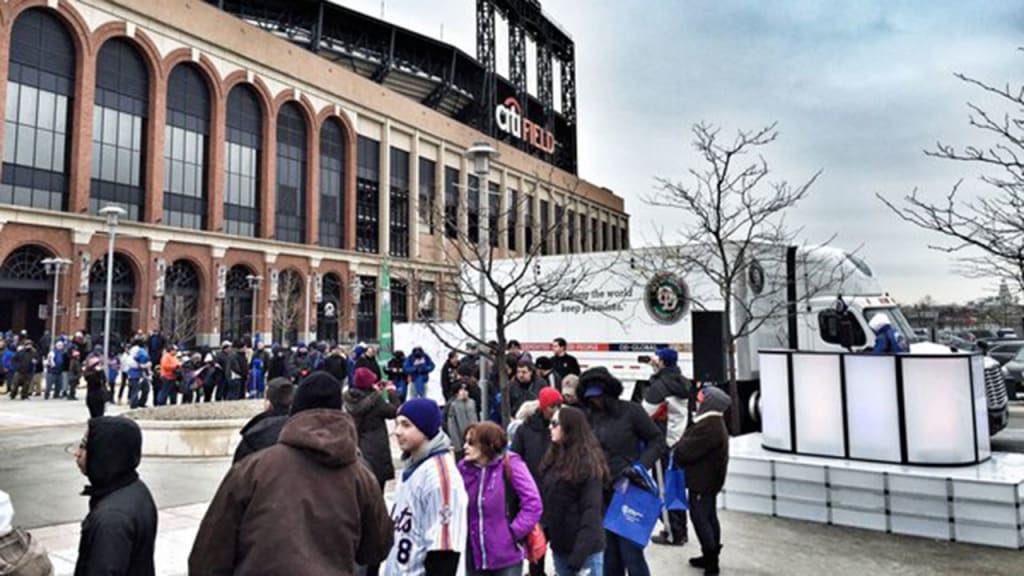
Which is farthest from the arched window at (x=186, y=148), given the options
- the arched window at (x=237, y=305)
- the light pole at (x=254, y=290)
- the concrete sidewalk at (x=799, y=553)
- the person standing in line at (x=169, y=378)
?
the concrete sidewalk at (x=799, y=553)

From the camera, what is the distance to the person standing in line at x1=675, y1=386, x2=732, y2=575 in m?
5.97

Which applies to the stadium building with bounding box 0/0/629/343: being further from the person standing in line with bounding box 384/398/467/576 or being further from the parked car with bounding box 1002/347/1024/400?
the parked car with bounding box 1002/347/1024/400

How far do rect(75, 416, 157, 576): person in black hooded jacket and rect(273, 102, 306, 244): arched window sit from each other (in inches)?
1892

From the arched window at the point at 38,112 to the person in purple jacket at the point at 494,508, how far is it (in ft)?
131

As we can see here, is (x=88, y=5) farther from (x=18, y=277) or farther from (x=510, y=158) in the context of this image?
(x=510, y=158)

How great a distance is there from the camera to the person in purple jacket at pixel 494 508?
4.01 metres

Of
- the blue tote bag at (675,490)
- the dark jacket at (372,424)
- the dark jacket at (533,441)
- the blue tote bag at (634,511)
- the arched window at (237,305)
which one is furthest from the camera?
the arched window at (237,305)

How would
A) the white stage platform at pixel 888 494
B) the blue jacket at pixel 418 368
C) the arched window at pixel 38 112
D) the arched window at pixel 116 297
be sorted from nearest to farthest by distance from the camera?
the white stage platform at pixel 888 494 < the blue jacket at pixel 418 368 < the arched window at pixel 38 112 < the arched window at pixel 116 297

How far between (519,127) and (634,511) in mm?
70487

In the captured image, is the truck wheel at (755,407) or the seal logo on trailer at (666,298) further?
the seal logo on trailer at (666,298)

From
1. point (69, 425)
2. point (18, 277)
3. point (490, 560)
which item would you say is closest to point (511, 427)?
point (490, 560)

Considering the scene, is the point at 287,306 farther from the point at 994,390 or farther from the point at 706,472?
the point at 706,472

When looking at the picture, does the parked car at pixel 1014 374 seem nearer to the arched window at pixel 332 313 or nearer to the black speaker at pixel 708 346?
the black speaker at pixel 708 346

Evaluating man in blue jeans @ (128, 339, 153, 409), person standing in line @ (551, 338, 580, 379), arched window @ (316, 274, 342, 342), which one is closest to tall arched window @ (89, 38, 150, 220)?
arched window @ (316, 274, 342, 342)
